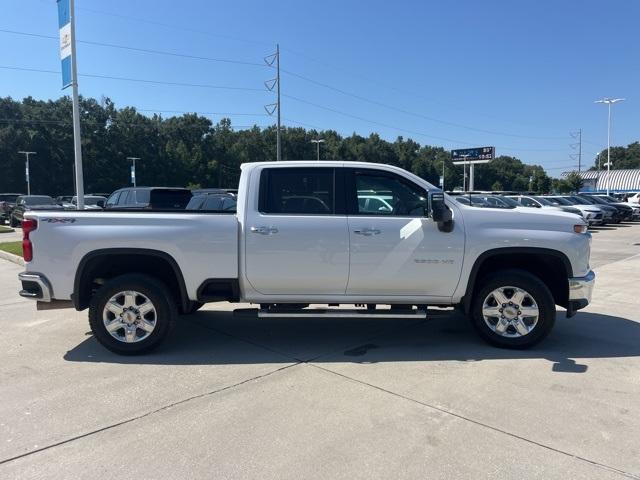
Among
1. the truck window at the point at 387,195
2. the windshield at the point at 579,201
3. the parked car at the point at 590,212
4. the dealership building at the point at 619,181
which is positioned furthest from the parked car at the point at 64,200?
the dealership building at the point at 619,181

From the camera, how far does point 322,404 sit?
404 cm

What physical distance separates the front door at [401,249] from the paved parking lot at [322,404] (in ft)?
2.46

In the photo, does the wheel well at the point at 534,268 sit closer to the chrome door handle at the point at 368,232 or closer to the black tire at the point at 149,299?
the chrome door handle at the point at 368,232

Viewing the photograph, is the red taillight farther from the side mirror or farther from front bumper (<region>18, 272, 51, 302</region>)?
the side mirror

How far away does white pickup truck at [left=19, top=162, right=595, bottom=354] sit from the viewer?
16.6 ft

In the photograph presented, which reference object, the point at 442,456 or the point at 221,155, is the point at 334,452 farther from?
the point at 221,155

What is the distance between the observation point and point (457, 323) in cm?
655

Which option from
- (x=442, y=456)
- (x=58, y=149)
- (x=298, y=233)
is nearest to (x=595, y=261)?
(x=298, y=233)

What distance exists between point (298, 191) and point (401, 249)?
4.13 feet

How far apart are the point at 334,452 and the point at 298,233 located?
234cm

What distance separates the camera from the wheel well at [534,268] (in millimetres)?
5238

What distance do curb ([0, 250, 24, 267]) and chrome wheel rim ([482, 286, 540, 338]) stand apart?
1094cm

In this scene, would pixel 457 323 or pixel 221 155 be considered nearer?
pixel 457 323

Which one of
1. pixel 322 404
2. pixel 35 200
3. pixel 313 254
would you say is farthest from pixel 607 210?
pixel 35 200
